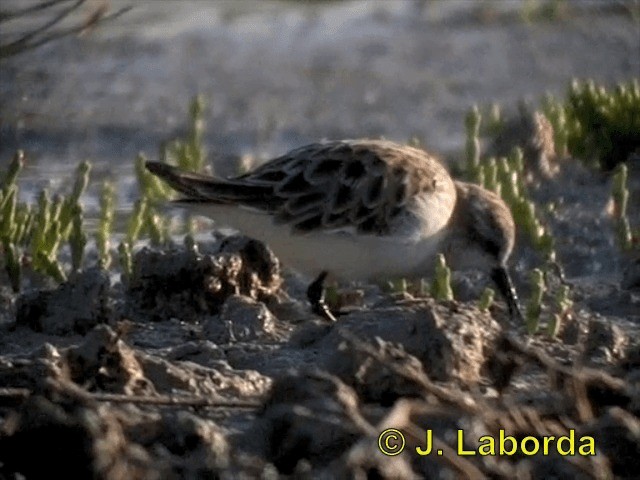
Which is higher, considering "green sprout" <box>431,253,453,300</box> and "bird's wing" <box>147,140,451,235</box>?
"bird's wing" <box>147,140,451,235</box>

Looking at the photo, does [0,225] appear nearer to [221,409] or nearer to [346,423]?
[221,409]

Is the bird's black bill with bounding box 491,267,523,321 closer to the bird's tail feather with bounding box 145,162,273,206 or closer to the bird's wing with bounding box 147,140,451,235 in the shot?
the bird's wing with bounding box 147,140,451,235

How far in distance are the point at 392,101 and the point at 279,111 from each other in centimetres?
90

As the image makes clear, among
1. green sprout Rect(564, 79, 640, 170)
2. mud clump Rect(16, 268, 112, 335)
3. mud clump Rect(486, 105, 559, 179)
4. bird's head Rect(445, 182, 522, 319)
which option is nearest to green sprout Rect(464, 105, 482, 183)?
mud clump Rect(486, 105, 559, 179)

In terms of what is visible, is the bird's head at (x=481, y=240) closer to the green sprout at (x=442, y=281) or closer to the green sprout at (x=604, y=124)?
the green sprout at (x=442, y=281)

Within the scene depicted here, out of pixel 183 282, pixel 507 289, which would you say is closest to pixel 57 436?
pixel 183 282

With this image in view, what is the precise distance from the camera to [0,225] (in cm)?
791

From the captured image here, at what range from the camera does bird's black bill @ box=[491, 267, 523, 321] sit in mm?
7551

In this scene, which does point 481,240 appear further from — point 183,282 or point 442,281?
point 183,282

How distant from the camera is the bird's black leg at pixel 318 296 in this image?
7488 millimetres

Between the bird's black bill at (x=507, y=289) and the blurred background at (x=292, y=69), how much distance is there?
370cm

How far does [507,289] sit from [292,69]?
6.47 meters

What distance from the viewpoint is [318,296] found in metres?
7.51

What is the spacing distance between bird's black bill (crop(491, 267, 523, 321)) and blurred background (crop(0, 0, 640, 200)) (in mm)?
3701
